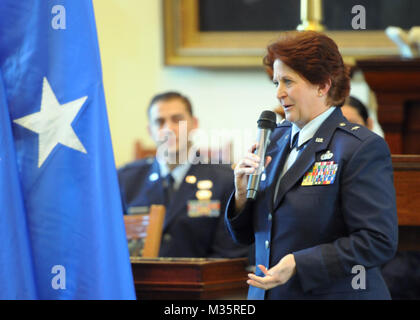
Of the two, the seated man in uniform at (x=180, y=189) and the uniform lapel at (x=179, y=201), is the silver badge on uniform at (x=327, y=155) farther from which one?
the uniform lapel at (x=179, y=201)

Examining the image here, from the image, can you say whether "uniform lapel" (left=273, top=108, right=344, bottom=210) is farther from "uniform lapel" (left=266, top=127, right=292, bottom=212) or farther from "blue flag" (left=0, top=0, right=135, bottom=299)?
"blue flag" (left=0, top=0, right=135, bottom=299)

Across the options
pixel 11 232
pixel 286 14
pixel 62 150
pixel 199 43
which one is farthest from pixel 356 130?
pixel 199 43

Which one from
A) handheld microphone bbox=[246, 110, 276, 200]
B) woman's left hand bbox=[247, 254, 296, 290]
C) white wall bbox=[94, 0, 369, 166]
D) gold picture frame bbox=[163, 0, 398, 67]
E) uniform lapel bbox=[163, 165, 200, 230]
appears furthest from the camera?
white wall bbox=[94, 0, 369, 166]

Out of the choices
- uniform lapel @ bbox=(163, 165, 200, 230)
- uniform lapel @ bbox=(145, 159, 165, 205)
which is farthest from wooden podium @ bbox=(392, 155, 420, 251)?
uniform lapel @ bbox=(145, 159, 165, 205)

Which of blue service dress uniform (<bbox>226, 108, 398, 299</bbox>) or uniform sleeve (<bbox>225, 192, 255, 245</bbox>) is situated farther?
uniform sleeve (<bbox>225, 192, 255, 245</bbox>)

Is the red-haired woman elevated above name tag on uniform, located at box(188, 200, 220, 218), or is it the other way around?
the red-haired woman

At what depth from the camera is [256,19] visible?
5.46 m

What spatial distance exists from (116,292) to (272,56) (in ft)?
2.60

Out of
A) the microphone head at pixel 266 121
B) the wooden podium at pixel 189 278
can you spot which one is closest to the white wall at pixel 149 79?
the wooden podium at pixel 189 278

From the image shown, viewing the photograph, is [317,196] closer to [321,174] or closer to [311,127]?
[321,174]

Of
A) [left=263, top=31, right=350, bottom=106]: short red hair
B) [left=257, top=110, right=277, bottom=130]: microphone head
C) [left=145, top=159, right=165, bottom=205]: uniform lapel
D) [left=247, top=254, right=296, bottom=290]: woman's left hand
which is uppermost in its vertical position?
[left=263, top=31, right=350, bottom=106]: short red hair

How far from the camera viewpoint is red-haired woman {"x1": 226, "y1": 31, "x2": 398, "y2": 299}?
6.39 ft

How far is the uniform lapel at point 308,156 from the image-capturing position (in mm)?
2074

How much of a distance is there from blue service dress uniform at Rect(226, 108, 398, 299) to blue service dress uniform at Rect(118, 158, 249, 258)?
125 cm
